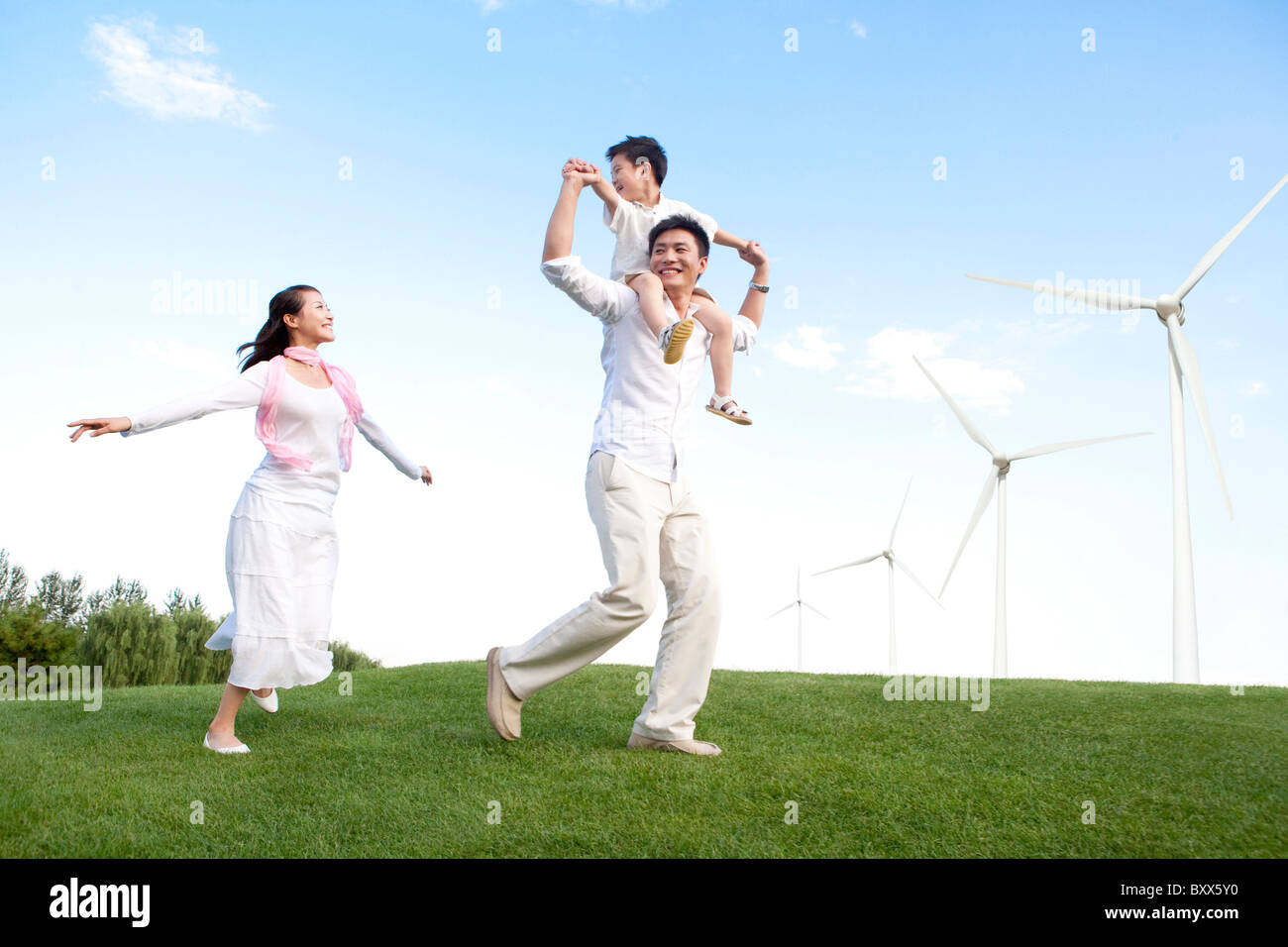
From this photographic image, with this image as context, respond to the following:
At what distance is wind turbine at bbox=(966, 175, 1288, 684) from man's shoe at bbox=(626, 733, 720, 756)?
1382 cm

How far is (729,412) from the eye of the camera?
5.62 metres

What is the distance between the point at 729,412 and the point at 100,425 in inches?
131

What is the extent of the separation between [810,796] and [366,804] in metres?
2.02

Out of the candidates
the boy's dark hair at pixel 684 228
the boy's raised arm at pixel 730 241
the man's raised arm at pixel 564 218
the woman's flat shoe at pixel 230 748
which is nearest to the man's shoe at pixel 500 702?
the woman's flat shoe at pixel 230 748

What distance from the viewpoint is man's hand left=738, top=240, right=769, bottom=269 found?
228 inches

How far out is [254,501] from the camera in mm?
5910

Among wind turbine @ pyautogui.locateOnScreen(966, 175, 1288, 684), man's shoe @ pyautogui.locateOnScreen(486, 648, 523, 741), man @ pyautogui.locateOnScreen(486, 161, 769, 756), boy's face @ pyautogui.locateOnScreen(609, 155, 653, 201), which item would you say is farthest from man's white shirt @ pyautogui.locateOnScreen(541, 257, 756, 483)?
wind turbine @ pyautogui.locateOnScreen(966, 175, 1288, 684)

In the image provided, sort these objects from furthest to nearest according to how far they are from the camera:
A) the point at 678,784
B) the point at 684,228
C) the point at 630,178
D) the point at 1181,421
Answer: the point at 1181,421
the point at 630,178
the point at 684,228
the point at 678,784

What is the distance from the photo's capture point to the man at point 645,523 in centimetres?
A: 508

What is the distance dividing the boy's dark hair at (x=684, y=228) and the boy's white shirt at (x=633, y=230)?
0.18 m

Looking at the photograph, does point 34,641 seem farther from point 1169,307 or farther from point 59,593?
point 1169,307

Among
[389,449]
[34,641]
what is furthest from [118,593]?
[389,449]

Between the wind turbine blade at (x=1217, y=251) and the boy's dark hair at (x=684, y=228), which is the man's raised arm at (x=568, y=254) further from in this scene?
the wind turbine blade at (x=1217, y=251)
